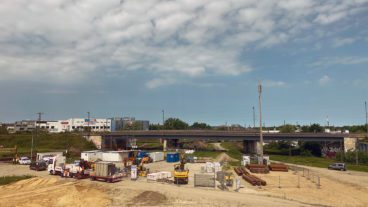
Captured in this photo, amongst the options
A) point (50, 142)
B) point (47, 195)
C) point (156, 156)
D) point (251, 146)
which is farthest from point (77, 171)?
point (251, 146)

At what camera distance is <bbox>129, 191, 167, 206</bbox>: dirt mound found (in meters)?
33.8

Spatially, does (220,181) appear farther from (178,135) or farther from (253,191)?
(178,135)

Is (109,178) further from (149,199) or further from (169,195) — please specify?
(169,195)

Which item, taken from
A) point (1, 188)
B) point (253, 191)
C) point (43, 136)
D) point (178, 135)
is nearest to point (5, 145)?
point (43, 136)

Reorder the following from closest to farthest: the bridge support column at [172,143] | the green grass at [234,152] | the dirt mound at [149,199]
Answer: the dirt mound at [149,199] → the green grass at [234,152] → the bridge support column at [172,143]

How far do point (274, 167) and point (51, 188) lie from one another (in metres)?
40.9

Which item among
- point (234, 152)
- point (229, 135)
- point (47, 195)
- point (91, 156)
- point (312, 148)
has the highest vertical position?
point (229, 135)

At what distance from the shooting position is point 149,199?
3547 cm

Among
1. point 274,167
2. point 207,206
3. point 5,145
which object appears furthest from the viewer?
point 5,145

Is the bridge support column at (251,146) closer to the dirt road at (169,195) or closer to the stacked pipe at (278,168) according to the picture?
the stacked pipe at (278,168)

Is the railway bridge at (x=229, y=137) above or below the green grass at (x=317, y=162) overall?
above

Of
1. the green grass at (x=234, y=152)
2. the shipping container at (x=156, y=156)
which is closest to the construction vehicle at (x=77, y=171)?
the shipping container at (x=156, y=156)

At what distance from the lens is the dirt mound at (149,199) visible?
33.8 m

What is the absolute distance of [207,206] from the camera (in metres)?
32.1
